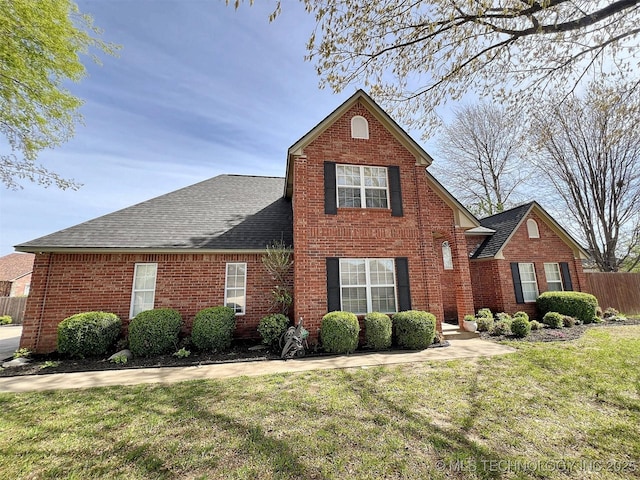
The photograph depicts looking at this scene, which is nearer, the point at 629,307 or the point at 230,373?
the point at 230,373

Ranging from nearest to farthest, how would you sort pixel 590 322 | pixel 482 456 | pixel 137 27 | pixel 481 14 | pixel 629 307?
pixel 482 456 < pixel 481 14 < pixel 137 27 < pixel 590 322 < pixel 629 307

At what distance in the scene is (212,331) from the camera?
775 cm

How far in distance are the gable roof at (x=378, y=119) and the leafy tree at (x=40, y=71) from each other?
27.1 feet

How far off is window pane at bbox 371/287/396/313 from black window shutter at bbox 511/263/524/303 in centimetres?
798

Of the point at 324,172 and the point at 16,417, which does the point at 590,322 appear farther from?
the point at 16,417

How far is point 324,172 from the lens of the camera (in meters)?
9.04

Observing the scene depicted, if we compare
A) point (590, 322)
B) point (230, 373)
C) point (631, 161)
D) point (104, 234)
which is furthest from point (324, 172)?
point (631, 161)

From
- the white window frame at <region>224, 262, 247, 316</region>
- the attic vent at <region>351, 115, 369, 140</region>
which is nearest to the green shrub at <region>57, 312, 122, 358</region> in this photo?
the white window frame at <region>224, 262, 247, 316</region>

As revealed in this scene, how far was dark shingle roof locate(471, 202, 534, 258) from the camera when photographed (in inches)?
513

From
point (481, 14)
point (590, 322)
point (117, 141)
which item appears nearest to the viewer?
point (481, 14)

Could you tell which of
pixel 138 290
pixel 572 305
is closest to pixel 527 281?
pixel 572 305

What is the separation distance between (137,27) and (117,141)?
4901mm

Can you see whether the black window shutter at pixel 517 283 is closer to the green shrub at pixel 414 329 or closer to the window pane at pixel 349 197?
the green shrub at pixel 414 329

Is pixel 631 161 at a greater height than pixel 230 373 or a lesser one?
greater
